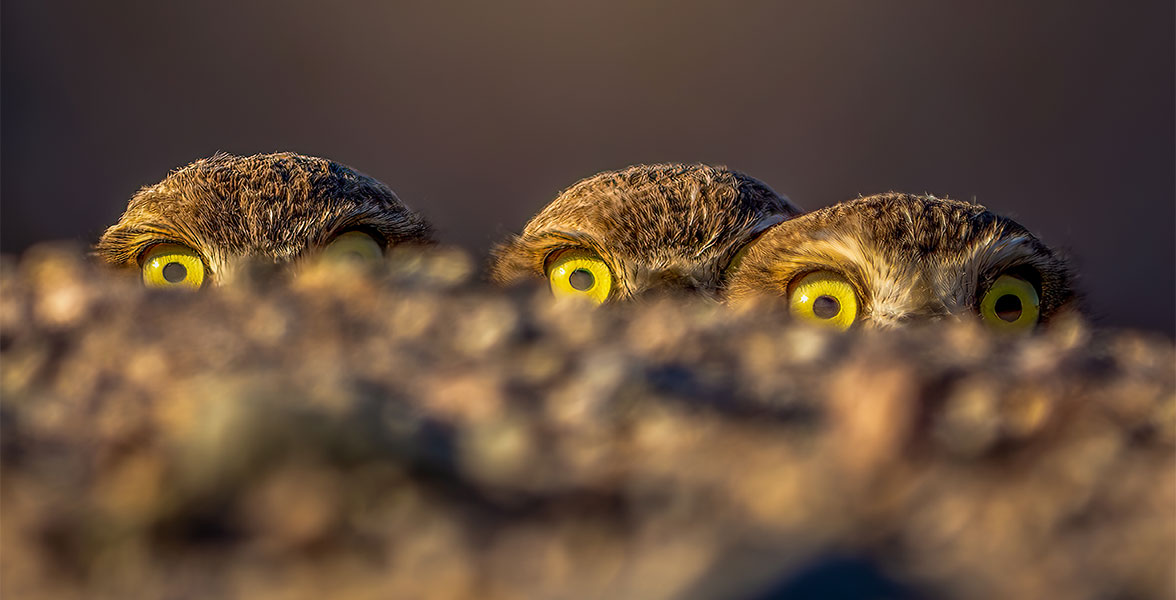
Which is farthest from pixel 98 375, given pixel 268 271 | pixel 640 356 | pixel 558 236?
pixel 558 236

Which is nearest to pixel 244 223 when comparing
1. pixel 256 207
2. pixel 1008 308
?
pixel 256 207

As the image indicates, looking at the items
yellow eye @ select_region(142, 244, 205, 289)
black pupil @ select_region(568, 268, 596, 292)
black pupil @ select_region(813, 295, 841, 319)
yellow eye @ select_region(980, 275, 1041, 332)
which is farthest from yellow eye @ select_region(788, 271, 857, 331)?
yellow eye @ select_region(142, 244, 205, 289)

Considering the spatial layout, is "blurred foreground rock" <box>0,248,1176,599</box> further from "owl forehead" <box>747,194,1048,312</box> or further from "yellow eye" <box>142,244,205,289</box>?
"yellow eye" <box>142,244,205,289</box>

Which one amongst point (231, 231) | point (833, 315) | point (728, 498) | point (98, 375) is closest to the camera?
point (728, 498)

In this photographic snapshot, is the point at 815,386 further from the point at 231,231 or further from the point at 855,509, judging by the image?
the point at 231,231

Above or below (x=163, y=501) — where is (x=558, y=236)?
above

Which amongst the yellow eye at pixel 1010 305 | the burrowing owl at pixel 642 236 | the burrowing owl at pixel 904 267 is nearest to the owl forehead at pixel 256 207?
the burrowing owl at pixel 642 236

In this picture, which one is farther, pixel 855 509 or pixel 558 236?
pixel 558 236

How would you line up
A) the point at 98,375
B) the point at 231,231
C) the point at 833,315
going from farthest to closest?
the point at 231,231 < the point at 833,315 < the point at 98,375
